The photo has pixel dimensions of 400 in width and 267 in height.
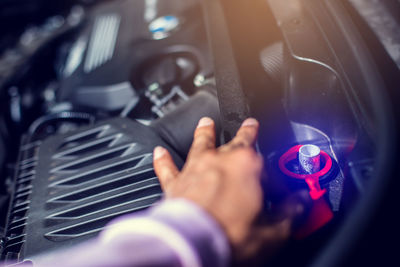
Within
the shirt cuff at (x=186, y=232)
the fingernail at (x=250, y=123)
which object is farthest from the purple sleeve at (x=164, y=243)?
the fingernail at (x=250, y=123)

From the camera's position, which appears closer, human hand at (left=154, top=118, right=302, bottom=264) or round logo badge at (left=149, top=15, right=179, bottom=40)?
human hand at (left=154, top=118, right=302, bottom=264)

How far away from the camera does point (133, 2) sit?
5.70 feet

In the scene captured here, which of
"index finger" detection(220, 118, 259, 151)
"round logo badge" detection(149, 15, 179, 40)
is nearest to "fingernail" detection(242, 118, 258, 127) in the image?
"index finger" detection(220, 118, 259, 151)

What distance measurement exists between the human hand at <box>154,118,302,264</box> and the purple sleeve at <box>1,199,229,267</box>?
31 millimetres

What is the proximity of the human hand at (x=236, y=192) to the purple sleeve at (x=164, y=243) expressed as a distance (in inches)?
1.2

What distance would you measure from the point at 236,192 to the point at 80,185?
20.9 inches

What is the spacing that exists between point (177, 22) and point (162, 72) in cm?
28

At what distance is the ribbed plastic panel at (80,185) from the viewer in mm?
794

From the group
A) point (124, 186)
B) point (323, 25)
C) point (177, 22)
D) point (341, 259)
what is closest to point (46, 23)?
point (177, 22)

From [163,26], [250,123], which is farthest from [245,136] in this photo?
[163,26]

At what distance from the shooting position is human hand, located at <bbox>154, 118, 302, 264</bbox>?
0.48m

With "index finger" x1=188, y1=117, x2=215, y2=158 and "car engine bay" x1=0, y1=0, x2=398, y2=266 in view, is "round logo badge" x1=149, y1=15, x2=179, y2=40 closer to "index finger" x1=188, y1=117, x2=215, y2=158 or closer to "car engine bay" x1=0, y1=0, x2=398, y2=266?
"car engine bay" x1=0, y1=0, x2=398, y2=266

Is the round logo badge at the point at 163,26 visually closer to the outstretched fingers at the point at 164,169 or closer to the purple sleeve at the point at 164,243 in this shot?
the outstretched fingers at the point at 164,169

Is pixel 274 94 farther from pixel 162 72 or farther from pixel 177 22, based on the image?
pixel 177 22
